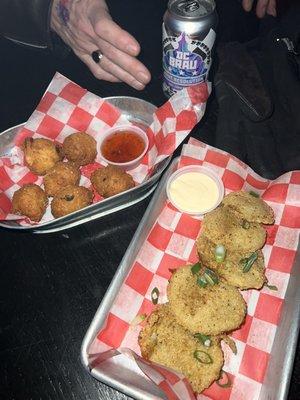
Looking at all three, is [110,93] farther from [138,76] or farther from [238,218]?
[238,218]

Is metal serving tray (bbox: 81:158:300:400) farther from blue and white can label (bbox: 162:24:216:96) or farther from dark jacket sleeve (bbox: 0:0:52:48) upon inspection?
dark jacket sleeve (bbox: 0:0:52:48)

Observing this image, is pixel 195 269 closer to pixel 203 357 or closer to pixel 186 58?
pixel 203 357

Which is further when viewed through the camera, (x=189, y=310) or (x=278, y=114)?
(x=278, y=114)

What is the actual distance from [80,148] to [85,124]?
1.11 feet

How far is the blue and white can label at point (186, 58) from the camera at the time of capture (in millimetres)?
2400

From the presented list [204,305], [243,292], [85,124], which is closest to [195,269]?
[204,305]

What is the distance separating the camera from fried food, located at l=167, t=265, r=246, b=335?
1860 millimetres

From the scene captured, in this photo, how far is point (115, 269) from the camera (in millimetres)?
2184

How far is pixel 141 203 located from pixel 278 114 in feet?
4.13

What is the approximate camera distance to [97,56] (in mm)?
2916

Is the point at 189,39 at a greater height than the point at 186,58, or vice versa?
the point at 189,39

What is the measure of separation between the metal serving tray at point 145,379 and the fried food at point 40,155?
2.95 ft

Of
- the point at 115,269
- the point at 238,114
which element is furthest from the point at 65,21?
the point at 115,269

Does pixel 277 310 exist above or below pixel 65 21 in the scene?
below
